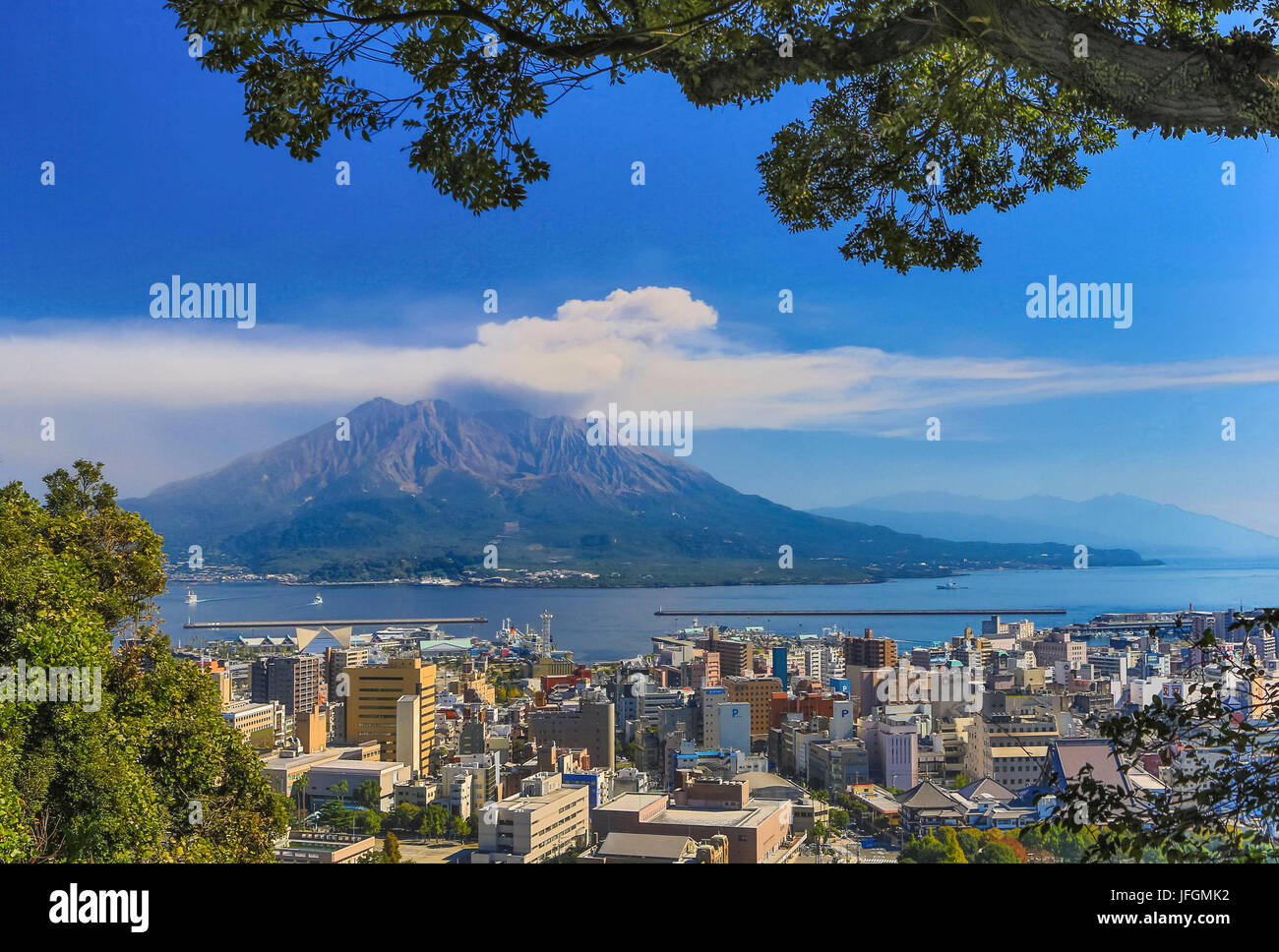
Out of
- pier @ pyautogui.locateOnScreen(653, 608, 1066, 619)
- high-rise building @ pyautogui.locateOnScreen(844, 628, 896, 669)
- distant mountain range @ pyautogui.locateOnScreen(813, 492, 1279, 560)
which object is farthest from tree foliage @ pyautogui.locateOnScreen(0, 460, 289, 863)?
distant mountain range @ pyautogui.locateOnScreen(813, 492, 1279, 560)

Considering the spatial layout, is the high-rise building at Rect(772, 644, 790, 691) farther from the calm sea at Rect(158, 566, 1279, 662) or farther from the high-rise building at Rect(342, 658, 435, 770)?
the high-rise building at Rect(342, 658, 435, 770)

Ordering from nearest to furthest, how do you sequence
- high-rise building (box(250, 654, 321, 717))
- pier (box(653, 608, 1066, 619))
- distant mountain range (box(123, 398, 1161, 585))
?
high-rise building (box(250, 654, 321, 717)), pier (box(653, 608, 1066, 619)), distant mountain range (box(123, 398, 1161, 585))

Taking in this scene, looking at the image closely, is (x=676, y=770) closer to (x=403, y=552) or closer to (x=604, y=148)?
(x=403, y=552)

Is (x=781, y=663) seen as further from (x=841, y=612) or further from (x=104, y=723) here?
(x=104, y=723)

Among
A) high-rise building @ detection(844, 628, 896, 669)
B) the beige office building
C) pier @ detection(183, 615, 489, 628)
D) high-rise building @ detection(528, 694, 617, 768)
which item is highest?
pier @ detection(183, 615, 489, 628)

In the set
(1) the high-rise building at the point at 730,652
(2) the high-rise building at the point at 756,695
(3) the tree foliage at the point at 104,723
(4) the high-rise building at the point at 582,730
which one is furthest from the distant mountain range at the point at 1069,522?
(3) the tree foliage at the point at 104,723

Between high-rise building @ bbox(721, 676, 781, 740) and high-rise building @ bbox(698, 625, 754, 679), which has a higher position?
high-rise building @ bbox(698, 625, 754, 679)

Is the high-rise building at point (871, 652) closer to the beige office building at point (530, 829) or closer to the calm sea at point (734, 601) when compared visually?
the calm sea at point (734, 601)
